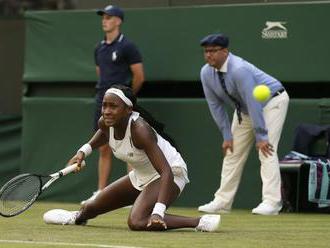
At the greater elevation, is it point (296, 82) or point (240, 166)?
point (296, 82)

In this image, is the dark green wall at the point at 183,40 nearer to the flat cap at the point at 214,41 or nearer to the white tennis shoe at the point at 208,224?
the flat cap at the point at 214,41

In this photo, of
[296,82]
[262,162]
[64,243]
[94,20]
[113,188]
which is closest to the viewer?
[64,243]

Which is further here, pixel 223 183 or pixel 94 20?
pixel 94 20

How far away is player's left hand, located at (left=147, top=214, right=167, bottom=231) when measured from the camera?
24.5ft

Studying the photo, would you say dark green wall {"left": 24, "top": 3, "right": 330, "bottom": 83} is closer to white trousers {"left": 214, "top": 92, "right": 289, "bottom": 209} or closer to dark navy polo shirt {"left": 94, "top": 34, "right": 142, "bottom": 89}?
dark navy polo shirt {"left": 94, "top": 34, "right": 142, "bottom": 89}

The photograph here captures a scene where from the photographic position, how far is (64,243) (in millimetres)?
6969

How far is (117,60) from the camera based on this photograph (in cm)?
1123

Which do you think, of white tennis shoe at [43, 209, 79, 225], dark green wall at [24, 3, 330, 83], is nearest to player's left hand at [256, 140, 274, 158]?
dark green wall at [24, 3, 330, 83]

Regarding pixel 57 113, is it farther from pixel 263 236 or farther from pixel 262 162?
pixel 263 236

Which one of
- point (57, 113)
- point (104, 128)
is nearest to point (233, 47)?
point (57, 113)

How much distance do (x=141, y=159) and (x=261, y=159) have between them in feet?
8.00

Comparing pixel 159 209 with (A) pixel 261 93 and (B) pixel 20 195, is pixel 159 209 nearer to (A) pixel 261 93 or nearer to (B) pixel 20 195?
(B) pixel 20 195

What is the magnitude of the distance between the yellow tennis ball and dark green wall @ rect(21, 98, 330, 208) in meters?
1.21

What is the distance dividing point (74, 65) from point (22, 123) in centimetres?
113
